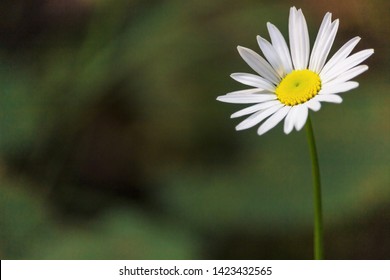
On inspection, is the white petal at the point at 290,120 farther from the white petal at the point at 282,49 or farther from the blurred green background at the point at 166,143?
the blurred green background at the point at 166,143

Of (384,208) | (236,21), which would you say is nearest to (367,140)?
(384,208)

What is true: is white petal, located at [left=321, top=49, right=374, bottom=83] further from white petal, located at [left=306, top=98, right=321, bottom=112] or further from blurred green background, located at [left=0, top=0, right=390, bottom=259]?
blurred green background, located at [left=0, top=0, right=390, bottom=259]

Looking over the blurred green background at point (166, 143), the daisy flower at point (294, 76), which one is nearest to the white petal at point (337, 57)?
the daisy flower at point (294, 76)

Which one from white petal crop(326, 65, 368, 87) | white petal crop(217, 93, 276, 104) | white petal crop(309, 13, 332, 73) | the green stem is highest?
white petal crop(309, 13, 332, 73)

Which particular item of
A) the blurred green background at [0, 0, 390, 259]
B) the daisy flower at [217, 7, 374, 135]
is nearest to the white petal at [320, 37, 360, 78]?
the daisy flower at [217, 7, 374, 135]

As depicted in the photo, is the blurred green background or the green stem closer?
the green stem

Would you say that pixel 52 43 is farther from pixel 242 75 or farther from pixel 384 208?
pixel 384 208

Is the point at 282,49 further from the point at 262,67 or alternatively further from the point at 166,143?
the point at 166,143
